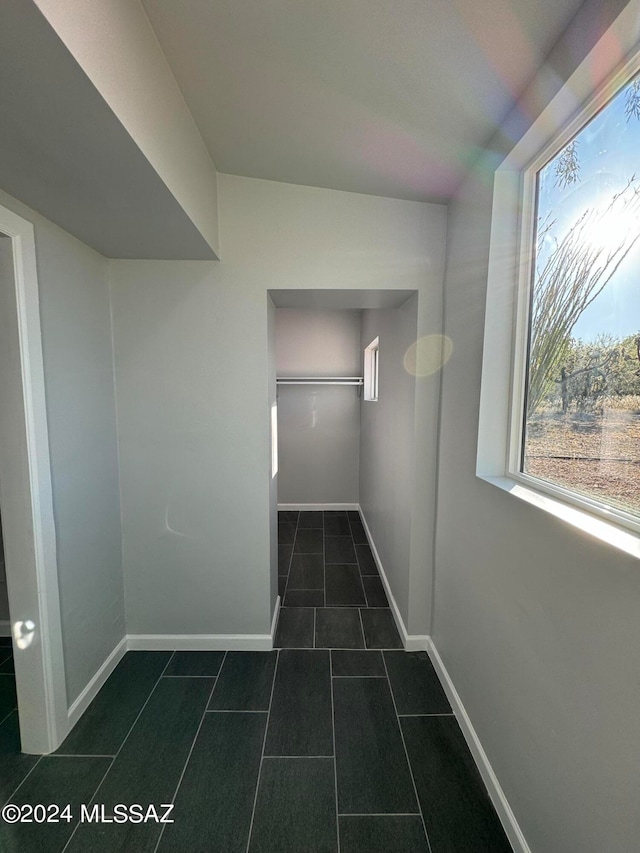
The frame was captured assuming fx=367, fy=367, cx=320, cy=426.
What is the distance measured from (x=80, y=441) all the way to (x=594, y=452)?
6.48ft

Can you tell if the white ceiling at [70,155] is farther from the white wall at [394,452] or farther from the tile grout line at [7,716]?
the tile grout line at [7,716]

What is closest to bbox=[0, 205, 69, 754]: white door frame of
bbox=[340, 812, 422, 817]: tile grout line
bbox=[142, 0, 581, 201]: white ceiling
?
bbox=[142, 0, 581, 201]: white ceiling

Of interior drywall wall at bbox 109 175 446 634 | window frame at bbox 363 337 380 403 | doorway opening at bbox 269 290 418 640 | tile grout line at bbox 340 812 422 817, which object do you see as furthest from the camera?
window frame at bbox 363 337 380 403

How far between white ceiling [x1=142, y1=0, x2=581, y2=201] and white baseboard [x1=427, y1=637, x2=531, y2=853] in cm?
233

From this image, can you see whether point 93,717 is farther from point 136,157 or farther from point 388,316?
point 388,316

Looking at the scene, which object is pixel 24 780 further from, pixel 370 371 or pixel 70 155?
pixel 370 371

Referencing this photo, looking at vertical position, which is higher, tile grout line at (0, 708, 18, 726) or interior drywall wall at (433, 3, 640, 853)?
interior drywall wall at (433, 3, 640, 853)

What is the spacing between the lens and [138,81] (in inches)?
40.2

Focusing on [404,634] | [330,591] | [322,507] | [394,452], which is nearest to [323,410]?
[322,507]

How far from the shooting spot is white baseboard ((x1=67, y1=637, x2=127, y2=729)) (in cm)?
164


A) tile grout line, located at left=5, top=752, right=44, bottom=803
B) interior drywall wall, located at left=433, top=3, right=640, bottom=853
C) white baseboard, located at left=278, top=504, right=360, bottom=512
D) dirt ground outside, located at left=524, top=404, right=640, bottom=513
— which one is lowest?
tile grout line, located at left=5, top=752, right=44, bottom=803

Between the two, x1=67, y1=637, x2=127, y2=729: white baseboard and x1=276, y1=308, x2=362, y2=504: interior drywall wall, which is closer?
x1=67, y1=637, x2=127, y2=729: white baseboard

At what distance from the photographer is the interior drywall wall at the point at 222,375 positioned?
1.90 meters

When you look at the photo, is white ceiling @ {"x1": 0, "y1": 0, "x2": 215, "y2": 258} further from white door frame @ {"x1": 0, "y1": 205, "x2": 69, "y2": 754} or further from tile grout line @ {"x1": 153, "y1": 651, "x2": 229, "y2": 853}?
tile grout line @ {"x1": 153, "y1": 651, "x2": 229, "y2": 853}
